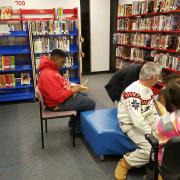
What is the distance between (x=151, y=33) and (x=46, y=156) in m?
3.44

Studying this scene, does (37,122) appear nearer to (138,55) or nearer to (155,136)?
(155,136)

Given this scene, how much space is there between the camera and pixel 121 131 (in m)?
2.38

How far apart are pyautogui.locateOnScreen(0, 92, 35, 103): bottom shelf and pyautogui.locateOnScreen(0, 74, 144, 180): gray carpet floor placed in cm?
69

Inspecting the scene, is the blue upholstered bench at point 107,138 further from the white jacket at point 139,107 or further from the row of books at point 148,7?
the row of books at point 148,7

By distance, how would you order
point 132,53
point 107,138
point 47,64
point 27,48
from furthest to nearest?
1. point 132,53
2. point 27,48
3. point 47,64
4. point 107,138

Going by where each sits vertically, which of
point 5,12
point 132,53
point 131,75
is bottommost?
point 131,75

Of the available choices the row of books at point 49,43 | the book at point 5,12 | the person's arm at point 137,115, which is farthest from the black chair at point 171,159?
the book at point 5,12

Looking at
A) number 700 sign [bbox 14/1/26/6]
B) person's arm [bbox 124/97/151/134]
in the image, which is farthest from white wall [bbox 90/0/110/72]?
person's arm [bbox 124/97/151/134]

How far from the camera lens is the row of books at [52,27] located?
430cm

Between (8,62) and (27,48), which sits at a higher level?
(27,48)

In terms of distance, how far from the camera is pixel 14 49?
4383 mm

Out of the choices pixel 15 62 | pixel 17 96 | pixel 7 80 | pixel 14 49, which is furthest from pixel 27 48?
pixel 17 96

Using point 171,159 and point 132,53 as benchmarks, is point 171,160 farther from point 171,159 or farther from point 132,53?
point 132,53

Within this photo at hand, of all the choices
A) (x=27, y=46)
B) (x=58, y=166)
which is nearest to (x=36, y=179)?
(x=58, y=166)
